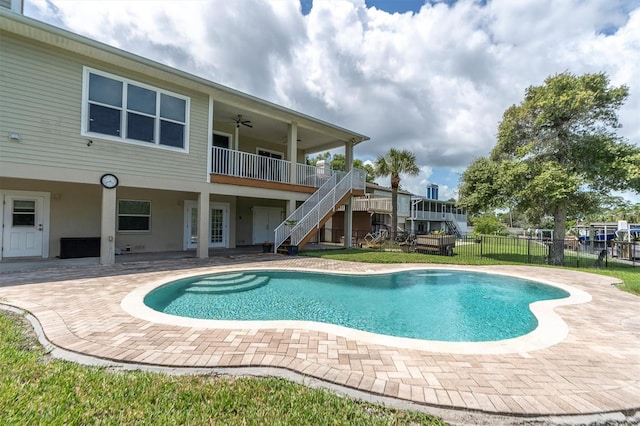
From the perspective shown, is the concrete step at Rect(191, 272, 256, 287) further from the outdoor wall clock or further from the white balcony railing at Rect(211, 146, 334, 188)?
the white balcony railing at Rect(211, 146, 334, 188)

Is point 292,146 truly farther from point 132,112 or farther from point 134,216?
point 134,216

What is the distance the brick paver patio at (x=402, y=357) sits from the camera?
256cm

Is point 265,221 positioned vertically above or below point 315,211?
below

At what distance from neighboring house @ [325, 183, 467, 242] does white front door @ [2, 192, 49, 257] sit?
595 inches

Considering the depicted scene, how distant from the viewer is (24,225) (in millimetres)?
9633

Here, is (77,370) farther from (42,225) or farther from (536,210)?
(536,210)

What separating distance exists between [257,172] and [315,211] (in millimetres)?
3216

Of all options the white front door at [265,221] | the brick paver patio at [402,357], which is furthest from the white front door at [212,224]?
the brick paver patio at [402,357]

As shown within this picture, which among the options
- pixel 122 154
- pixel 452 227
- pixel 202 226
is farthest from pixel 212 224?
pixel 452 227

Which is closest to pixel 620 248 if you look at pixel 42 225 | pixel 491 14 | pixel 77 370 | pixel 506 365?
pixel 491 14

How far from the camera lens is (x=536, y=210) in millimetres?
15539

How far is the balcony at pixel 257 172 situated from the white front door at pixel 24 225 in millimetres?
5879

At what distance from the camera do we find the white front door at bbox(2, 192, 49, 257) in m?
9.33

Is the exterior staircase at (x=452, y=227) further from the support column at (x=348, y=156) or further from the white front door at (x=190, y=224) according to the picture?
the white front door at (x=190, y=224)
